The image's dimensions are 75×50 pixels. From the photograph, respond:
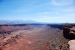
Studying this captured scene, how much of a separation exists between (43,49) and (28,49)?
266 centimetres

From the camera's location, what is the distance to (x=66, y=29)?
88.8ft

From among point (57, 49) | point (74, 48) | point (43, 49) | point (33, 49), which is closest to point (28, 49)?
point (33, 49)

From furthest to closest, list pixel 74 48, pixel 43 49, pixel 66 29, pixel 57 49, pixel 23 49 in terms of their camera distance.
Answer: pixel 66 29
pixel 23 49
pixel 43 49
pixel 57 49
pixel 74 48

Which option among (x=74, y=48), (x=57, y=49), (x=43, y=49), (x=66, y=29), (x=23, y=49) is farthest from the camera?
(x=66, y=29)

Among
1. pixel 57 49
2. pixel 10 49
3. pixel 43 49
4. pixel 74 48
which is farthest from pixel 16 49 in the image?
pixel 74 48

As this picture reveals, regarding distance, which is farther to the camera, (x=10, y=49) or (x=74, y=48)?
(x=10, y=49)

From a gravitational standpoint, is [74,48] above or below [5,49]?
above

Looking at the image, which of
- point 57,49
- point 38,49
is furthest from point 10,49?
point 57,49

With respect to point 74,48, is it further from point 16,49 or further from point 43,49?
point 16,49

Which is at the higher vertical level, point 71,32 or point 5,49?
point 71,32

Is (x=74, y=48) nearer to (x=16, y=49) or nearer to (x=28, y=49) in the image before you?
(x=28, y=49)

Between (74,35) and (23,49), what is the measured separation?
8.53 meters

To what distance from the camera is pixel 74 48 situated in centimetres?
1466

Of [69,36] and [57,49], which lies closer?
[57,49]
